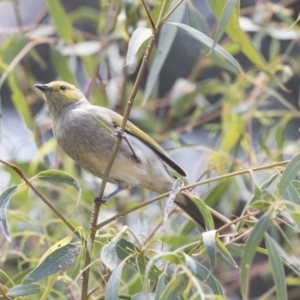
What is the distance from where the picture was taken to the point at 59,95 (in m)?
2.51

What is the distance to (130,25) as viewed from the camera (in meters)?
2.59

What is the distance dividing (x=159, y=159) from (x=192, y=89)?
0.93m

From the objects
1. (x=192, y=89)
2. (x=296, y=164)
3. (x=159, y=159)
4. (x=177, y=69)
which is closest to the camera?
(x=296, y=164)

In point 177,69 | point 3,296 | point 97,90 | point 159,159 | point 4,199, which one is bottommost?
point 3,296

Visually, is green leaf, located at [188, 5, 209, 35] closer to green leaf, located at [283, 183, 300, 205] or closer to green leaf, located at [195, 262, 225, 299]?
green leaf, located at [283, 183, 300, 205]

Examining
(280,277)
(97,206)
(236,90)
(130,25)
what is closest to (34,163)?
(130,25)

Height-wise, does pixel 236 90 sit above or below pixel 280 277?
above

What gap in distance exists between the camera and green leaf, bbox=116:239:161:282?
1499 mm

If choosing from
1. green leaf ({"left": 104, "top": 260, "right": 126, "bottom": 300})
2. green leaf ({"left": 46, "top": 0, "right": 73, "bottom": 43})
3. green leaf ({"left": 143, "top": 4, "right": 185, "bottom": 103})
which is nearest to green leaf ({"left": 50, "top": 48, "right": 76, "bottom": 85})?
green leaf ({"left": 46, "top": 0, "right": 73, "bottom": 43})

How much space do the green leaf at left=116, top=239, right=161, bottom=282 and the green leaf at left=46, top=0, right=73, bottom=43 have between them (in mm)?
1174

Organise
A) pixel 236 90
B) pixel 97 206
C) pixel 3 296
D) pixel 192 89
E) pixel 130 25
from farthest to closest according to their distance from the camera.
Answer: pixel 192 89, pixel 236 90, pixel 130 25, pixel 97 206, pixel 3 296

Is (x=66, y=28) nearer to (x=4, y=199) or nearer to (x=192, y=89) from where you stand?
(x=192, y=89)

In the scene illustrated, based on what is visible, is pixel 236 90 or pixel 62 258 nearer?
pixel 62 258

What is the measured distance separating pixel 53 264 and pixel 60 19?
127cm
